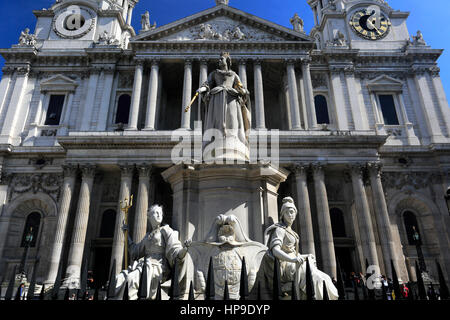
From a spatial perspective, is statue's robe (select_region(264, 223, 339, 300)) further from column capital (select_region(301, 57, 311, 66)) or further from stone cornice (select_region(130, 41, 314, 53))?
stone cornice (select_region(130, 41, 314, 53))

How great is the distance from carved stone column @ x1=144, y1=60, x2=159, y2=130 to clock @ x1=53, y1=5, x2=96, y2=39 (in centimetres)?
1000

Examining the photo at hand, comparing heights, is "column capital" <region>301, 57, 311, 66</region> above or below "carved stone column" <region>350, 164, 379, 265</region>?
above

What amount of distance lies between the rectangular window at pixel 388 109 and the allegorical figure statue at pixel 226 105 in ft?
80.3

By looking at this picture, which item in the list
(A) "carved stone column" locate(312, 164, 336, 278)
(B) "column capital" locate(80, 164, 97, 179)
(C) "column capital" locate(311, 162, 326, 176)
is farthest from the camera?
(C) "column capital" locate(311, 162, 326, 176)

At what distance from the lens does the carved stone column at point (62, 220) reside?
19.8 m

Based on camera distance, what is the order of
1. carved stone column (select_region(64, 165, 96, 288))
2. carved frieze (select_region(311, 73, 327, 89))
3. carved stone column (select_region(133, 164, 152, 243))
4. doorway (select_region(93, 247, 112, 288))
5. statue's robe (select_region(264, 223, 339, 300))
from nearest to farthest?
statue's robe (select_region(264, 223, 339, 300)) → carved stone column (select_region(64, 165, 96, 288)) → carved stone column (select_region(133, 164, 152, 243)) → doorway (select_region(93, 247, 112, 288)) → carved frieze (select_region(311, 73, 327, 89))

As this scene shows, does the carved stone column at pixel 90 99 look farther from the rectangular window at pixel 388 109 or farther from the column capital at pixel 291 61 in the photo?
the rectangular window at pixel 388 109

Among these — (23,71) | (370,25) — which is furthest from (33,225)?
(370,25)

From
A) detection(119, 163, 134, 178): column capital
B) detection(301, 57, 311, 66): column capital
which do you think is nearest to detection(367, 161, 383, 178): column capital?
detection(301, 57, 311, 66): column capital

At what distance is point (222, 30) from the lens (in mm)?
29891

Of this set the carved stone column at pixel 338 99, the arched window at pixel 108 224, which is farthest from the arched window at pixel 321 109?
the arched window at pixel 108 224

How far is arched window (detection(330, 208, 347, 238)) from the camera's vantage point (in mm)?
24047
